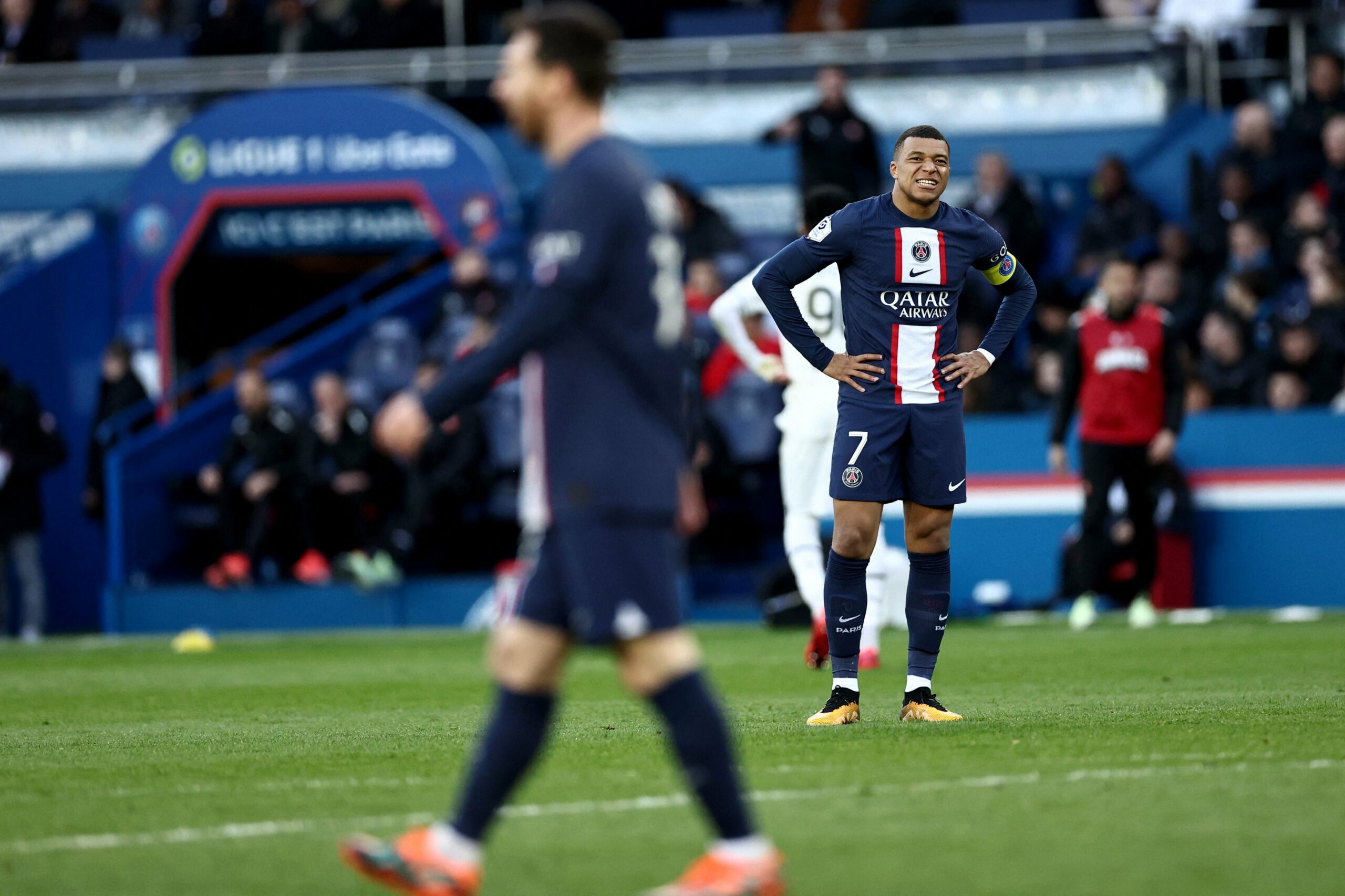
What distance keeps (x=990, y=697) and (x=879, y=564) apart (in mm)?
1944

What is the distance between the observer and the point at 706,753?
4434 mm

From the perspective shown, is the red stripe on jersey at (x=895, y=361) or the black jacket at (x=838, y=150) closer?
the red stripe on jersey at (x=895, y=361)

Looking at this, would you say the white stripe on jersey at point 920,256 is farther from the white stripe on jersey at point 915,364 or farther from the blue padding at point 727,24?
the blue padding at point 727,24

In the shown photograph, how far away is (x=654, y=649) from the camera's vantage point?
4496 millimetres

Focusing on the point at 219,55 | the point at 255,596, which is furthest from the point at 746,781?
the point at 219,55

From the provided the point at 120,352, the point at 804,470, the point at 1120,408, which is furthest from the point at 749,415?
the point at 804,470

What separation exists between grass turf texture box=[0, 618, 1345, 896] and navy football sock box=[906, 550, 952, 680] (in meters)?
0.34

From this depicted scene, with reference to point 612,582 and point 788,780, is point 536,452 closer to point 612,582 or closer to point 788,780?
point 612,582

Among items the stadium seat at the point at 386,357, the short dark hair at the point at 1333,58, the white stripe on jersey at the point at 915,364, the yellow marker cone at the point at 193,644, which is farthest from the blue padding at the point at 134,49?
the white stripe on jersey at the point at 915,364

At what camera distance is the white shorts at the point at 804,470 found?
1113 centimetres

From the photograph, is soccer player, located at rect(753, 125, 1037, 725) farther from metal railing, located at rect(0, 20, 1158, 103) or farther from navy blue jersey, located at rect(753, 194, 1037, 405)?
metal railing, located at rect(0, 20, 1158, 103)

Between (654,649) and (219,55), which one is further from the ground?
(219,55)

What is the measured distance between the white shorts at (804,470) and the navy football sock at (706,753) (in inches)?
262

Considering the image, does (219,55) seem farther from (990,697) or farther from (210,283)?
(990,697)
